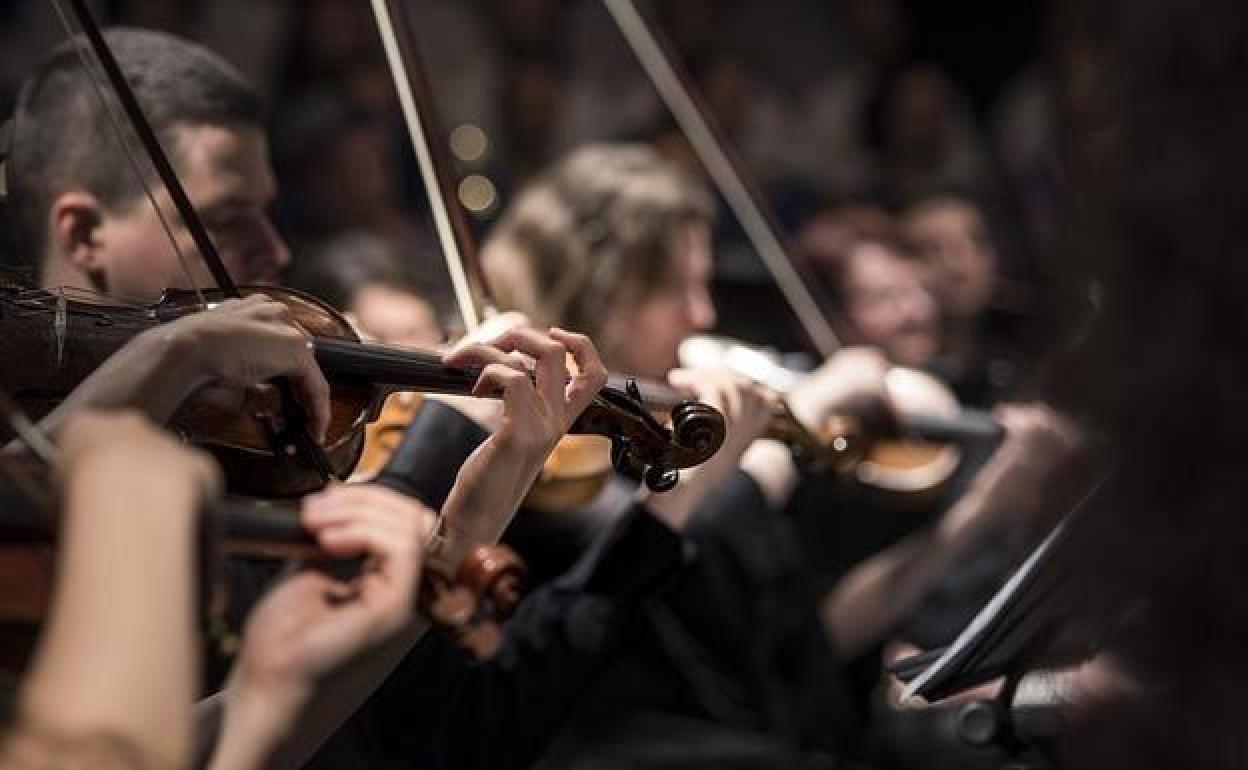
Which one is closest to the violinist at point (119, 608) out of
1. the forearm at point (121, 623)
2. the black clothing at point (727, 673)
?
the forearm at point (121, 623)

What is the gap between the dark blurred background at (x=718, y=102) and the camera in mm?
3488

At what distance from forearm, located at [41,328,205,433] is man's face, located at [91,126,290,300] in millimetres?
326

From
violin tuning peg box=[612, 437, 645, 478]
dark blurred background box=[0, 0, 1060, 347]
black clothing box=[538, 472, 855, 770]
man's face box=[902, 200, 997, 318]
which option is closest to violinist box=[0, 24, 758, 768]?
violin tuning peg box=[612, 437, 645, 478]

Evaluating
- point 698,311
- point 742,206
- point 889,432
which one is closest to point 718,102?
point 742,206

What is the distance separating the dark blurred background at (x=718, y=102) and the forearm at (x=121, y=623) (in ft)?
7.24

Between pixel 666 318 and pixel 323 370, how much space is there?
1.05m

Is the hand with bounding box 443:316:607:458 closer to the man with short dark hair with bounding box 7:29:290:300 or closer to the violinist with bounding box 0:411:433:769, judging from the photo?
the man with short dark hair with bounding box 7:29:290:300

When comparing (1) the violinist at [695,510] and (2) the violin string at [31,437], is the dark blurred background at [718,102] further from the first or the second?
(2) the violin string at [31,437]

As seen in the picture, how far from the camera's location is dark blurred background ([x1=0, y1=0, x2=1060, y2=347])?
349 centimetres

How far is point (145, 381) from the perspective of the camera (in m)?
1.10

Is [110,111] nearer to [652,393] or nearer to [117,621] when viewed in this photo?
[652,393]

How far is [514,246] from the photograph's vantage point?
2.43m

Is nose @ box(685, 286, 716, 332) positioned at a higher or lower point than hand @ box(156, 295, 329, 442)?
lower

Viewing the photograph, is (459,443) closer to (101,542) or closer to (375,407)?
(375,407)
